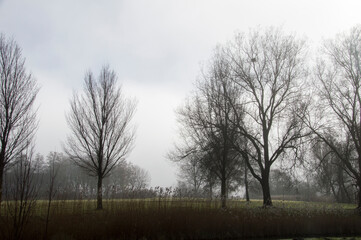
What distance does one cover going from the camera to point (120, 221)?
8320mm

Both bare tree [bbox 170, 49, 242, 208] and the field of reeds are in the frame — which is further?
bare tree [bbox 170, 49, 242, 208]

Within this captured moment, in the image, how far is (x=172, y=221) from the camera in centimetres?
909

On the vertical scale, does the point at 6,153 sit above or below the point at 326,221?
above

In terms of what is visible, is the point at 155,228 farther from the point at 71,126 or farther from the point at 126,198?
the point at 71,126

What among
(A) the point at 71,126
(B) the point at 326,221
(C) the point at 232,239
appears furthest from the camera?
(A) the point at 71,126

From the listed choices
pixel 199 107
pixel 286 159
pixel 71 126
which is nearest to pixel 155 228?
pixel 71 126

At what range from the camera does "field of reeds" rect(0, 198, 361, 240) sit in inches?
298

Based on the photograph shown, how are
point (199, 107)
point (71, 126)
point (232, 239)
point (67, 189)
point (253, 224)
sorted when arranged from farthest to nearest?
point (199, 107) → point (71, 126) → point (253, 224) → point (232, 239) → point (67, 189)

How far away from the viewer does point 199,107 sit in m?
18.0

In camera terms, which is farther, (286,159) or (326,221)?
(286,159)

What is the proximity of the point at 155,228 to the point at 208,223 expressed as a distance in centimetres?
203

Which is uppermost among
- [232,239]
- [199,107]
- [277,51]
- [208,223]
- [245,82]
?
[277,51]

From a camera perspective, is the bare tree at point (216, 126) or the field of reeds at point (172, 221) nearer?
the field of reeds at point (172, 221)

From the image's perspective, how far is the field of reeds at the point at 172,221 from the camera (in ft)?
24.8
